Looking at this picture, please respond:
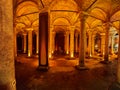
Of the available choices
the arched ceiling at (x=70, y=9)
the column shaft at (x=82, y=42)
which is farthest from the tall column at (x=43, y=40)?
the column shaft at (x=82, y=42)

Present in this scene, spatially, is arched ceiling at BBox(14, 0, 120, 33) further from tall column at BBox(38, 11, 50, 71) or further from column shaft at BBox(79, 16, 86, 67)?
column shaft at BBox(79, 16, 86, 67)

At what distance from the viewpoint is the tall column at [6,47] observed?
2.59 meters

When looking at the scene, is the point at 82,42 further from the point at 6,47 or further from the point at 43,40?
the point at 6,47

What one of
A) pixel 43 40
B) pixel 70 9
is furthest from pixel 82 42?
pixel 70 9

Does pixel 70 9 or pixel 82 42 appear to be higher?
pixel 70 9

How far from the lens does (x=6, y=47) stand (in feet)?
8.77

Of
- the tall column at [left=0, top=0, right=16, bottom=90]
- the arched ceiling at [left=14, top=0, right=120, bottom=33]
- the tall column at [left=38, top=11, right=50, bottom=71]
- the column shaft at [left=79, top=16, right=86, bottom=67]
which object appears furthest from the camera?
the column shaft at [left=79, top=16, right=86, bottom=67]

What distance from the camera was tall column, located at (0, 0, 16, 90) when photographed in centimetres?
259

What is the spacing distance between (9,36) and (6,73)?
745mm

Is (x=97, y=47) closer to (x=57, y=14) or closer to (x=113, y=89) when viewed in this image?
(x=57, y=14)

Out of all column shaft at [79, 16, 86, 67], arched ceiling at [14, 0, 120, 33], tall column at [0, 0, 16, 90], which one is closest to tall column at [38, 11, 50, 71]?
arched ceiling at [14, 0, 120, 33]

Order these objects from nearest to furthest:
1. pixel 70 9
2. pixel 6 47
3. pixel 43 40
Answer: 1. pixel 6 47
2. pixel 43 40
3. pixel 70 9

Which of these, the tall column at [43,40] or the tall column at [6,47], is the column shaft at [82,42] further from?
the tall column at [6,47]

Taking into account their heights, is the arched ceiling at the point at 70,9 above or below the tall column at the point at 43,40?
above
